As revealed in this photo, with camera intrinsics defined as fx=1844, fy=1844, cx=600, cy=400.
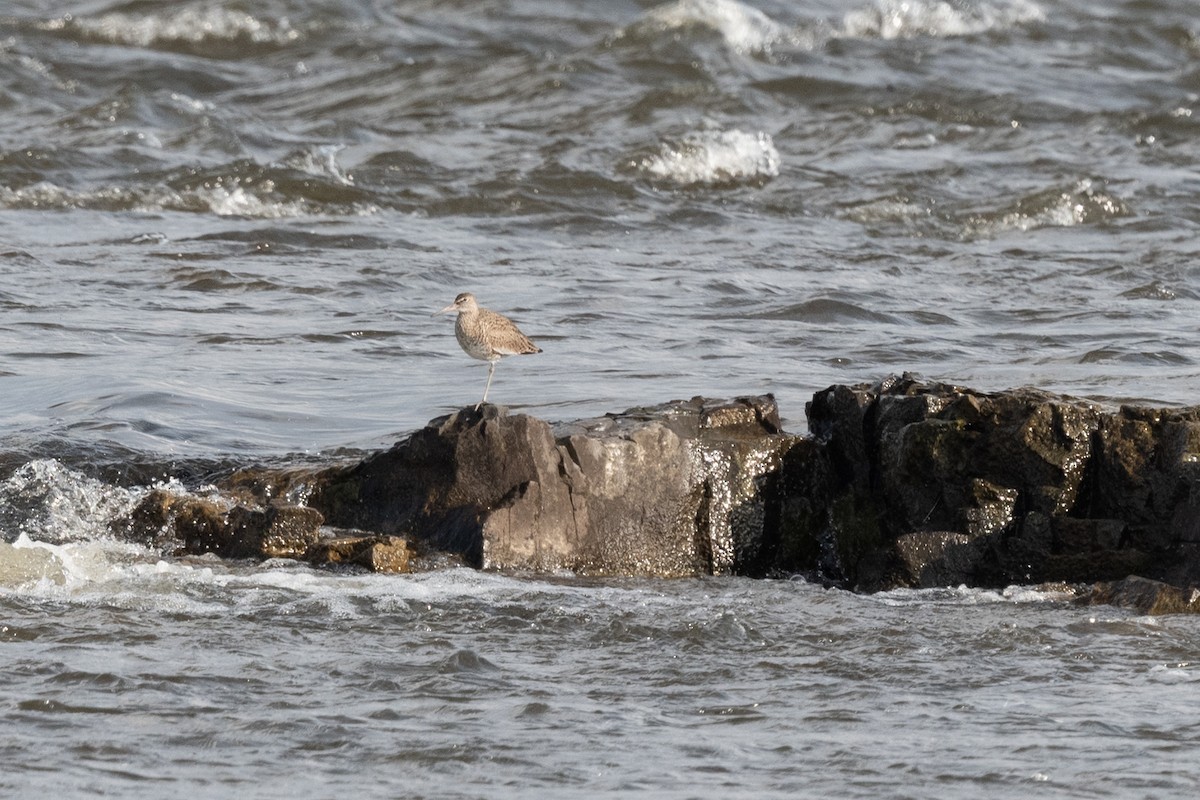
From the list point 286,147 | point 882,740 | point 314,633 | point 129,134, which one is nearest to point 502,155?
point 286,147

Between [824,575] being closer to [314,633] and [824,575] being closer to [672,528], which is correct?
[672,528]

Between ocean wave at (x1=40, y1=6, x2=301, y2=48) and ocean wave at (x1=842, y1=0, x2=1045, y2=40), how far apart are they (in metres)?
6.31

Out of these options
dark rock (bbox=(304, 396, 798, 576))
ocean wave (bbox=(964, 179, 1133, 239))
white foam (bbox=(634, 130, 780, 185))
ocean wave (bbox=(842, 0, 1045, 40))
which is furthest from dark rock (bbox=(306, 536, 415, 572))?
ocean wave (bbox=(842, 0, 1045, 40))

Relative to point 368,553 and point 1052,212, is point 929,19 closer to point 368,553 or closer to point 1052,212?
point 1052,212

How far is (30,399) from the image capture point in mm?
7941

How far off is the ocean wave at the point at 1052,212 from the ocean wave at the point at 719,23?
6.03m

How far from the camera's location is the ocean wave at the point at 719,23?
19.2 metres

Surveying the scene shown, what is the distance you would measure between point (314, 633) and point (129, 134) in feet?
33.1

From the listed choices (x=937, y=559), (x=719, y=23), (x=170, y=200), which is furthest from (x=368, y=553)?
(x=719, y=23)

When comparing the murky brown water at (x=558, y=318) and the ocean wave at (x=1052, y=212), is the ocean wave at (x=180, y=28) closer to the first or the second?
the murky brown water at (x=558, y=318)

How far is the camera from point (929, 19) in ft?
69.2

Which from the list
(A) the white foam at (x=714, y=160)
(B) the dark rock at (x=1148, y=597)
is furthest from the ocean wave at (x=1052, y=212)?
(B) the dark rock at (x=1148, y=597)

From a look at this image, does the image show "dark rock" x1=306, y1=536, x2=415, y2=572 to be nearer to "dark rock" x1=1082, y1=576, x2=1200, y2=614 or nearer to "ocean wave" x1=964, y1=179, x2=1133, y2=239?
"dark rock" x1=1082, y1=576, x2=1200, y2=614

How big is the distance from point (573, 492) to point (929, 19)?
16.0 m
